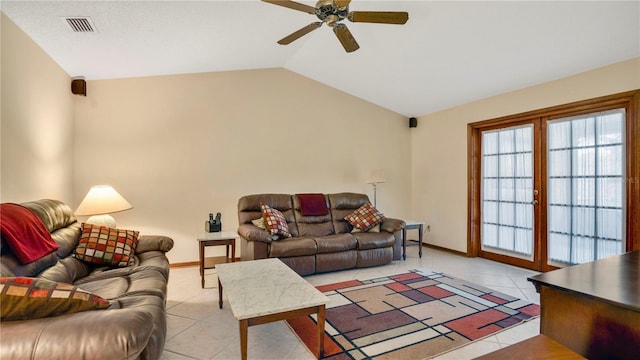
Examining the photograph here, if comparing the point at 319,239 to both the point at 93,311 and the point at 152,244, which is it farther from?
the point at 93,311

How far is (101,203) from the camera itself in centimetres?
325

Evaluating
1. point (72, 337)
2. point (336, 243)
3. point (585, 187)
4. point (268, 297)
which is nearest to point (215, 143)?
point (336, 243)

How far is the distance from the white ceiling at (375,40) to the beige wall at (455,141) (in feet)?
0.45

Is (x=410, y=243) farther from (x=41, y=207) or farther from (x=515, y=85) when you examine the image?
(x=41, y=207)

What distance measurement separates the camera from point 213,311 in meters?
2.82

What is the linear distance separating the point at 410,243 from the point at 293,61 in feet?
11.9

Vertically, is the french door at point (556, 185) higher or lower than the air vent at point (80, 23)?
lower

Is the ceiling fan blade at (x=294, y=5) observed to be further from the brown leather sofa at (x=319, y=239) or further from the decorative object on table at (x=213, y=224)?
the decorative object on table at (x=213, y=224)

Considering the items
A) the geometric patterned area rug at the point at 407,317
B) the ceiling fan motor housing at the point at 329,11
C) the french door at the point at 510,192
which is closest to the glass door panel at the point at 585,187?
the french door at the point at 510,192

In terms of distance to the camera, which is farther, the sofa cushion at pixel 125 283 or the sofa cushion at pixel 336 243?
the sofa cushion at pixel 336 243

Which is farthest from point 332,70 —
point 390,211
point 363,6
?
point 390,211

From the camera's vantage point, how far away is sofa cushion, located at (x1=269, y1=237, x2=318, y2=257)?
143 inches

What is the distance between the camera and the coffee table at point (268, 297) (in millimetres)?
1879

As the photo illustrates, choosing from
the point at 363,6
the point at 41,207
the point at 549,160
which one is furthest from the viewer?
the point at 549,160
